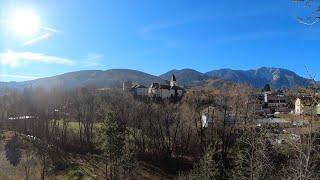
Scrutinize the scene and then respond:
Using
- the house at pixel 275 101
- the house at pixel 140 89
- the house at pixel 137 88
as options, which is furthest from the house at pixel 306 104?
the house at pixel 140 89

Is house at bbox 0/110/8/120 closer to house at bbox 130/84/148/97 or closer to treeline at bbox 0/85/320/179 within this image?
treeline at bbox 0/85/320/179

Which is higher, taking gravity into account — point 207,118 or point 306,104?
point 306,104

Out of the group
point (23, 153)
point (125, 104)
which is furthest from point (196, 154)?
point (23, 153)

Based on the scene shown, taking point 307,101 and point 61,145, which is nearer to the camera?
point 307,101

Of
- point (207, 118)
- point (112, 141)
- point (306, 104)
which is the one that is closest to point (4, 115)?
point (112, 141)

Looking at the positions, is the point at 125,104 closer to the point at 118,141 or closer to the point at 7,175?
the point at 118,141

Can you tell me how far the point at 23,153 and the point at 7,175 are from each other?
39.7 ft

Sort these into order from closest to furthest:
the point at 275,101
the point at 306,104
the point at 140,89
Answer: the point at 306,104 < the point at 275,101 < the point at 140,89

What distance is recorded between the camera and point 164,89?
146m

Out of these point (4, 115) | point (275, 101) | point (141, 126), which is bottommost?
point (141, 126)

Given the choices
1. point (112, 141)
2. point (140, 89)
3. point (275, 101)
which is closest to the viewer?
point (112, 141)

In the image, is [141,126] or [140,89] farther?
[140,89]

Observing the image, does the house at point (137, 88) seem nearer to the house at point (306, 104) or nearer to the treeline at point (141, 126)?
the treeline at point (141, 126)

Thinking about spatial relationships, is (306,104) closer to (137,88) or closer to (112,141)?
(112,141)
